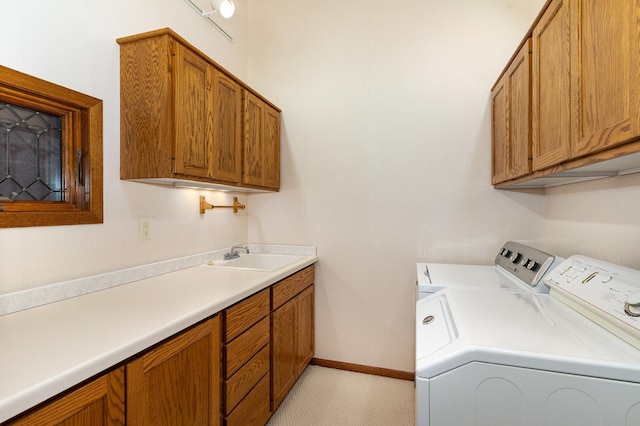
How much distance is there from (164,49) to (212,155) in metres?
0.55

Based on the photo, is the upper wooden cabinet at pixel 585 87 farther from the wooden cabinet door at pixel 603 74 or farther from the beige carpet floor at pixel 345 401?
the beige carpet floor at pixel 345 401

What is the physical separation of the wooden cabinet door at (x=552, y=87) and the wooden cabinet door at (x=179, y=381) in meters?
1.53

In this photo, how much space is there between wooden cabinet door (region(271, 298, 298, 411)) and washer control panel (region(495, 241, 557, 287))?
136 centimetres

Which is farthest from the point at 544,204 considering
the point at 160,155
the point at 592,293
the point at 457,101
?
the point at 160,155

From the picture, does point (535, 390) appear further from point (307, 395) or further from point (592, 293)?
point (307, 395)

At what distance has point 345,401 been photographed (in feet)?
6.86

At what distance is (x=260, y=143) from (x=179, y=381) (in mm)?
1619

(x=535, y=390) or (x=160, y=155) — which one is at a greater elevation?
(x=160, y=155)

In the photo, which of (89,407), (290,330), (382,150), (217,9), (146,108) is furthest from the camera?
(382,150)

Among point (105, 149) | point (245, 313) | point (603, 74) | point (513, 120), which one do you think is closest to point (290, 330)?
point (245, 313)

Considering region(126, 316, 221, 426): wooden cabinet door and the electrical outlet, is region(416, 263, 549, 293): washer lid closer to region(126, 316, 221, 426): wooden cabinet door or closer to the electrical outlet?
region(126, 316, 221, 426): wooden cabinet door

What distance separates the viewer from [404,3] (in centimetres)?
232

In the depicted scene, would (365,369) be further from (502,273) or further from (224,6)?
(224,6)

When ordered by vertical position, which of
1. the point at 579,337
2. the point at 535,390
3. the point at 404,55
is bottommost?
the point at 535,390
